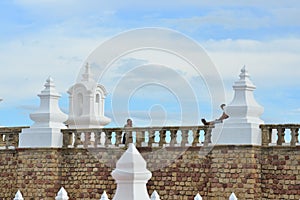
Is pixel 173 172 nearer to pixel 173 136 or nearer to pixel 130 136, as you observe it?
pixel 173 136

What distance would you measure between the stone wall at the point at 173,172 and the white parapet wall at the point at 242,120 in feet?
0.71

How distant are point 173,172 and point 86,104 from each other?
4.88m

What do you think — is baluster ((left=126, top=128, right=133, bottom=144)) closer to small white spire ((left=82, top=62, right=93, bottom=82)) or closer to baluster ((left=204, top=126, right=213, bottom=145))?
baluster ((left=204, top=126, right=213, bottom=145))

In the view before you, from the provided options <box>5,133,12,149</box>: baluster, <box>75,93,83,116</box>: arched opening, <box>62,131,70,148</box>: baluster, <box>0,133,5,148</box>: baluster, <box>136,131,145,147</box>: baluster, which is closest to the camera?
<box>136,131,145,147</box>: baluster

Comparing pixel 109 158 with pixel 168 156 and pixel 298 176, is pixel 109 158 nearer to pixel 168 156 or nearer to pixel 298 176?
pixel 168 156

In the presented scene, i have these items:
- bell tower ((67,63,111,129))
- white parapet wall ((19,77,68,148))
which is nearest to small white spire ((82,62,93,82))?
bell tower ((67,63,111,129))

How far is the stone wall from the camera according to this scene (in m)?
16.8

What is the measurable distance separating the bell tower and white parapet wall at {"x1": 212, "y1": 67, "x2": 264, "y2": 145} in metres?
5.40

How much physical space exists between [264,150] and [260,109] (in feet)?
3.41

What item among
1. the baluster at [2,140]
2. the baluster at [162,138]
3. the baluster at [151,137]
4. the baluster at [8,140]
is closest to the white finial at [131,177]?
the baluster at [162,138]

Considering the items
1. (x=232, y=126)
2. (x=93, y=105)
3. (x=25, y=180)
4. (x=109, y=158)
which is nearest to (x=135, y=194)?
(x=232, y=126)

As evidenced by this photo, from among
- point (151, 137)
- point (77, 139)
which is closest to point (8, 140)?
point (77, 139)

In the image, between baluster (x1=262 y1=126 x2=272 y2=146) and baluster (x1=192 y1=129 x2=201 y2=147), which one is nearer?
baluster (x1=262 y1=126 x2=272 y2=146)

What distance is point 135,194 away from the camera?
20.4 feet
